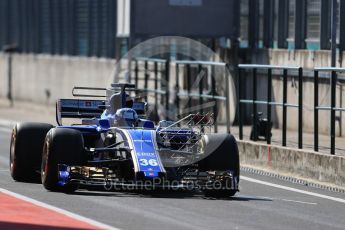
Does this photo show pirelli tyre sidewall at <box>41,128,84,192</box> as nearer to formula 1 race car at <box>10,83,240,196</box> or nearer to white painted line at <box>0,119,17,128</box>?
formula 1 race car at <box>10,83,240,196</box>

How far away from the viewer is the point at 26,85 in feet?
166

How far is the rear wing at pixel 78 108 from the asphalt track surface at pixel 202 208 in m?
1.37

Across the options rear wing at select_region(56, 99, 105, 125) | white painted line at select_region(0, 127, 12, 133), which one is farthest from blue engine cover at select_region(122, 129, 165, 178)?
white painted line at select_region(0, 127, 12, 133)

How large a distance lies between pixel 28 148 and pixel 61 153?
5.94ft

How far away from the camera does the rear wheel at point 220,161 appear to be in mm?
17859

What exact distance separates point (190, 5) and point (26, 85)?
17678 mm

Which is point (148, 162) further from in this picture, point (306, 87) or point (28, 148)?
point (306, 87)

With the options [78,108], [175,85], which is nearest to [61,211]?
[78,108]

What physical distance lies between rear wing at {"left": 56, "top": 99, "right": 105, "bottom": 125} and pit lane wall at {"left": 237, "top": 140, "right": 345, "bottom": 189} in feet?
A: 12.6

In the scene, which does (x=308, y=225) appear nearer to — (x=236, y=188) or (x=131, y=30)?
(x=236, y=188)

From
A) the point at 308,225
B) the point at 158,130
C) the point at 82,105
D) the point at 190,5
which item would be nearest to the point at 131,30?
the point at 190,5

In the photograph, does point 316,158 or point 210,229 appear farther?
point 316,158

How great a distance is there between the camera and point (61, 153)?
1738 cm

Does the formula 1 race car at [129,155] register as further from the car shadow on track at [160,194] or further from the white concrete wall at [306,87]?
the white concrete wall at [306,87]
